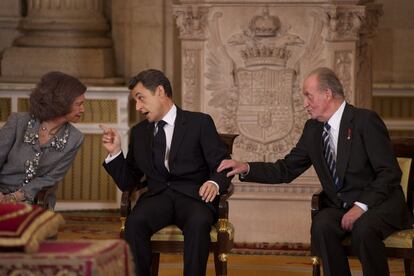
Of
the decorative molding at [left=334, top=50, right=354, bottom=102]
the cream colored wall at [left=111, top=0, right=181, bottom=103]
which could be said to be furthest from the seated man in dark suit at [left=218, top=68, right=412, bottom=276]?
the cream colored wall at [left=111, top=0, right=181, bottom=103]

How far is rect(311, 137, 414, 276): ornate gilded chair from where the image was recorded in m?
6.75

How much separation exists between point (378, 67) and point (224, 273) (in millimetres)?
5707

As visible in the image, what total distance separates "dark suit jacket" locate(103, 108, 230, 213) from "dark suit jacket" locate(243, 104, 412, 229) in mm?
266

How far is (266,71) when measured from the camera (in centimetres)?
911

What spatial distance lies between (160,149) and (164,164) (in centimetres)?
9

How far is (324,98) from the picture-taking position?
6.93 metres

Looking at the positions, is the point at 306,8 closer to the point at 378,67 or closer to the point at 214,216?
the point at 214,216

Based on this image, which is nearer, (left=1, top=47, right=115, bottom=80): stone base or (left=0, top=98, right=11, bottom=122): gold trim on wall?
(left=0, top=98, right=11, bottom=122): gold trim on wall

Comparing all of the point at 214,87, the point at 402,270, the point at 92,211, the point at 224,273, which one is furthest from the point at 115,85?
the point at 224,273

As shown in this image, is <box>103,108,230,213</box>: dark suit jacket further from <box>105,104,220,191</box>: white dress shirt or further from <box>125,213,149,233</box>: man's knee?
<box>125,213,149,233</box>: man's knee

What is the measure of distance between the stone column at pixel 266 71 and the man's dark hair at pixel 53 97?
2.17 m

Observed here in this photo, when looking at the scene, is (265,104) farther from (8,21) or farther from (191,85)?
(8,21)

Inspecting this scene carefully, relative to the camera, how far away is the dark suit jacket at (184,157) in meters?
7.13

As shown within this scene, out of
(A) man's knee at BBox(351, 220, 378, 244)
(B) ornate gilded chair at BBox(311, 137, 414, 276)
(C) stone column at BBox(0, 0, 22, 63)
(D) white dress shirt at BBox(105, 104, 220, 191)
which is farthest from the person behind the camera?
(C) stone column at BBox(0, 0, 22, 63)
